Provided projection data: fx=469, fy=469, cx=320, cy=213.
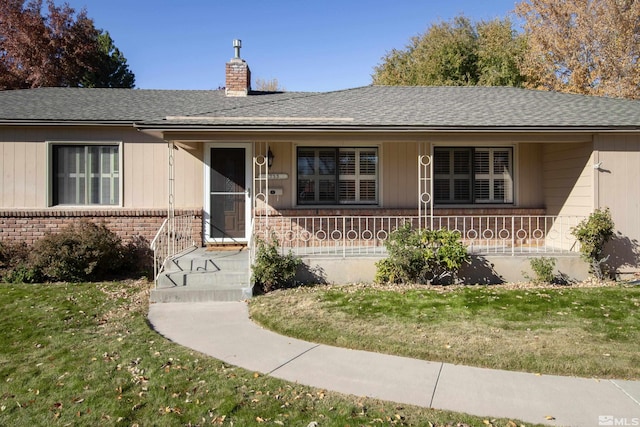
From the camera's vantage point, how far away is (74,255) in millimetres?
9008

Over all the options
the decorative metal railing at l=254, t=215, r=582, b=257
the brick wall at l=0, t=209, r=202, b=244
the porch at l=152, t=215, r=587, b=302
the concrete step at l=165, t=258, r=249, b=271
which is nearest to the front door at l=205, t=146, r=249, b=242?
the brick wall at l=0, t=209, r=202, b=244

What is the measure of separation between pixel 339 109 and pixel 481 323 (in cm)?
562

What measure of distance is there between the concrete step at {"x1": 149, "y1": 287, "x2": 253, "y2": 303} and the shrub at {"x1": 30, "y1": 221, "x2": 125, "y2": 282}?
2.25 metres

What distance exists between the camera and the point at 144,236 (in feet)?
33.8

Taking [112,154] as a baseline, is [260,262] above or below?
below

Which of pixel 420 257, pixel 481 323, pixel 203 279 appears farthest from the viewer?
pixel 420 257

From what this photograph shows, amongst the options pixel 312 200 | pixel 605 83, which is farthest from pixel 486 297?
pixel 605 83

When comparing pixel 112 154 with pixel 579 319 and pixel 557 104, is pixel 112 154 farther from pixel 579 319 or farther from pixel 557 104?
pixel 557 104

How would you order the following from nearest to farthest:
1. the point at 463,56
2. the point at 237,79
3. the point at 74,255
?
the point at 74,255
the point at 237,79
the point at 463,56

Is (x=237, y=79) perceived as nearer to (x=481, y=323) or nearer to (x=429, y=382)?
(x=481, y=323)

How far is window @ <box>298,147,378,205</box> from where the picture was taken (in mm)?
10617

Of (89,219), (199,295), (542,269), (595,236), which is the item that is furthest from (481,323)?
(89,219)

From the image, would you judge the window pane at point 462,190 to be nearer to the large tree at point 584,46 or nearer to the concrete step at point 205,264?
the concrete step at point 205,264

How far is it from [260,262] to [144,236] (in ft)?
11.7
